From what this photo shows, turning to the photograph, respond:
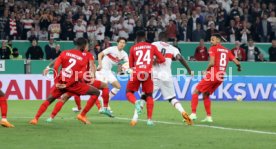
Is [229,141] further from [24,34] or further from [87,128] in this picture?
[24,34]

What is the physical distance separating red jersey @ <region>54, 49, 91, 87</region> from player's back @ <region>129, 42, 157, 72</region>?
1.07m

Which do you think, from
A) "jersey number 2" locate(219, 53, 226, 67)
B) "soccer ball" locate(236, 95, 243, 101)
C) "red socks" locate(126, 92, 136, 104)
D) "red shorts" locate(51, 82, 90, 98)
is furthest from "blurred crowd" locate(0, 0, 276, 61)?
"red shorts" locate(51, 82, 90, 98)

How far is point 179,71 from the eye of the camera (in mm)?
31312

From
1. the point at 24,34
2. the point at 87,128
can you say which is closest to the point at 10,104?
the point at 24,34

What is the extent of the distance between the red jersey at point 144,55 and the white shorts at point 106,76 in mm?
5095

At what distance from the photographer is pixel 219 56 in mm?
19031

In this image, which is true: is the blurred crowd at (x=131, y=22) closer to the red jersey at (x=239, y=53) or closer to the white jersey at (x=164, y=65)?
the red jersey at (x=239, y=53)

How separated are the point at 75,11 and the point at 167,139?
19295mm

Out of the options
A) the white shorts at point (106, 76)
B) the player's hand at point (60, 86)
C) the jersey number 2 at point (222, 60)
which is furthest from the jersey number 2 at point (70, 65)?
the white shorts at point (106, 76)

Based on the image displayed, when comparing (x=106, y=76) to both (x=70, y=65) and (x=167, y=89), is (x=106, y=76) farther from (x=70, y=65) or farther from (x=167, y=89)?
(x=70, y=65)

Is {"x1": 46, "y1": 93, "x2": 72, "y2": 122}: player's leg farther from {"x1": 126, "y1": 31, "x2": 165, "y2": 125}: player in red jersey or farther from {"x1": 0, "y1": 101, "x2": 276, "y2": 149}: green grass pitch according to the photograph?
{"x1": 126, "y1": 31, "x2": 165, "y2": 125}: player in red jersey

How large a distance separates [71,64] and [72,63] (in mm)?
30

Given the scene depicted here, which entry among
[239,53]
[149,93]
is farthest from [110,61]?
[239,53]

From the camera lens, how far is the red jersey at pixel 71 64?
17250mm
